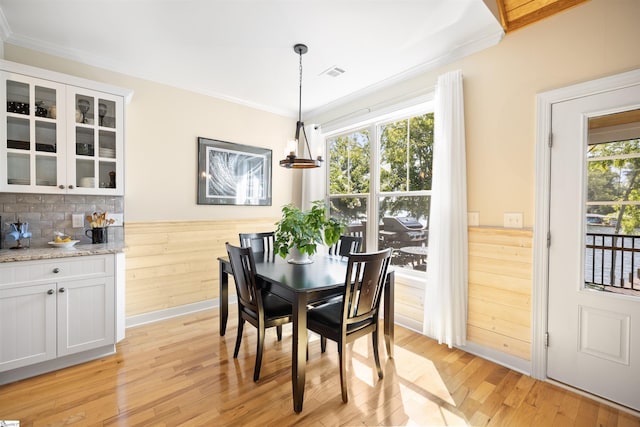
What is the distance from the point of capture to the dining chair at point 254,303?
2148 mm

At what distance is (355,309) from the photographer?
200cm

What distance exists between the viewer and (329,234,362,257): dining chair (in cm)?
299

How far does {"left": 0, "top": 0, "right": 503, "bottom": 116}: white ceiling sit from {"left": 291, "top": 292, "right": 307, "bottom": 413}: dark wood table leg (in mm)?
2086

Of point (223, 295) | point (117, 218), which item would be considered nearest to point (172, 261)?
point (117, 218)

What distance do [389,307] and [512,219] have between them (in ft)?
4.02

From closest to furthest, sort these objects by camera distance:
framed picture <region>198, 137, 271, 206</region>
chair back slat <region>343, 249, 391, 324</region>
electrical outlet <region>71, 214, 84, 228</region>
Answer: chair back slat <region>343, 249, 391, 324</region> → electrical outlet <region>71, 214, 84, 228</region> → framed picture <region>198, 137, 271, 206</region>

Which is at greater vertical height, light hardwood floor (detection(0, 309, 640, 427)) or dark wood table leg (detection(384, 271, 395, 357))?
dark wood table leg (detection(384, 271, 395, 357))

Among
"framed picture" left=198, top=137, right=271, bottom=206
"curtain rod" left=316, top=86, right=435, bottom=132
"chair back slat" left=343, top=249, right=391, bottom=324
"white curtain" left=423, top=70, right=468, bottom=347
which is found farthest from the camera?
"framed picture" left=198, top=137, right=271, bottom=206

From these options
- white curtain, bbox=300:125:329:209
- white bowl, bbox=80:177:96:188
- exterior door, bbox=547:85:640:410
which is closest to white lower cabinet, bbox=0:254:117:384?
white bowl, bbox=80:177:96:188

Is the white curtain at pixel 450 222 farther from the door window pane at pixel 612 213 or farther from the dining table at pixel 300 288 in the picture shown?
the door window pane at pixel 612 213

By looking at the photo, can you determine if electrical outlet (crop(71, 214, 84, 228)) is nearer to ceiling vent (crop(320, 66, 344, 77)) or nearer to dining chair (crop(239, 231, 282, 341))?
dining chair (crop(239, 231, 282, 341))

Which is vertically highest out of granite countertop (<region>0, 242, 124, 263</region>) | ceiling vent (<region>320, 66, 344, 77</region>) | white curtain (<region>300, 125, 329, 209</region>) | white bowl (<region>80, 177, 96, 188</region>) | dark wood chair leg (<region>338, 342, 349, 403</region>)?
ceiling vent (<region>320, 66, 344, 77</region>)

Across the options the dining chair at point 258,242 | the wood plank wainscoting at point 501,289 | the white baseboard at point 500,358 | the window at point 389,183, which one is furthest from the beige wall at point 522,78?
the dining chair at point 258,242

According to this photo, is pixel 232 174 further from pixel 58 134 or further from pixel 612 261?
pixel 612 261
